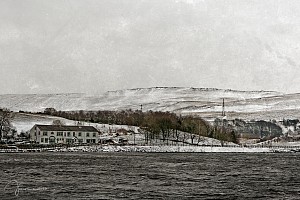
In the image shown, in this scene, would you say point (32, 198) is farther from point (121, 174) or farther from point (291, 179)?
point (291, 179)

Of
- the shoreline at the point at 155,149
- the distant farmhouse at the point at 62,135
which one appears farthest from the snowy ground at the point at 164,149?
the distant farmhouse at the point at 62,135

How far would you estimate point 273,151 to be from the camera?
144m

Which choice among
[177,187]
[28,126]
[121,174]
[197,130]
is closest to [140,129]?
[197,130]

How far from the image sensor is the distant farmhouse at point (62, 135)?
506 ft

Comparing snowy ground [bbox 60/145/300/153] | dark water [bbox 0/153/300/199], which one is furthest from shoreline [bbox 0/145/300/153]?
dark water [bbox 0/153/300/199]

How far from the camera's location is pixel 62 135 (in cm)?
15700

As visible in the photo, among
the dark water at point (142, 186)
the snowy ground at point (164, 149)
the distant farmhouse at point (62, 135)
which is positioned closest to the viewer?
the dark water at point (142, 186)

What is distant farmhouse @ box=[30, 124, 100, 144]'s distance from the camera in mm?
154125

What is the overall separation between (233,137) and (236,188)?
135 meters

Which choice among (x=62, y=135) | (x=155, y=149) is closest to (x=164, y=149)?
(x=155, y=149)

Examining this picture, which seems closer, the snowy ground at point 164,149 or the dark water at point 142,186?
the dark water at point 142,186

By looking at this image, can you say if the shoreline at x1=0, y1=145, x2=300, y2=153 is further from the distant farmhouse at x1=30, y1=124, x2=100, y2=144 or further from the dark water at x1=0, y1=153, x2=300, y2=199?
the dark water at x1=0, y1=153, x2=300, y2=199

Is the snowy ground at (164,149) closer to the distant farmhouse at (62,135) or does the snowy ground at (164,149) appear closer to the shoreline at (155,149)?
the shoreline at (155,149)

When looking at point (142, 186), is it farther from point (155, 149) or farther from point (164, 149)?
point (164, 149)
